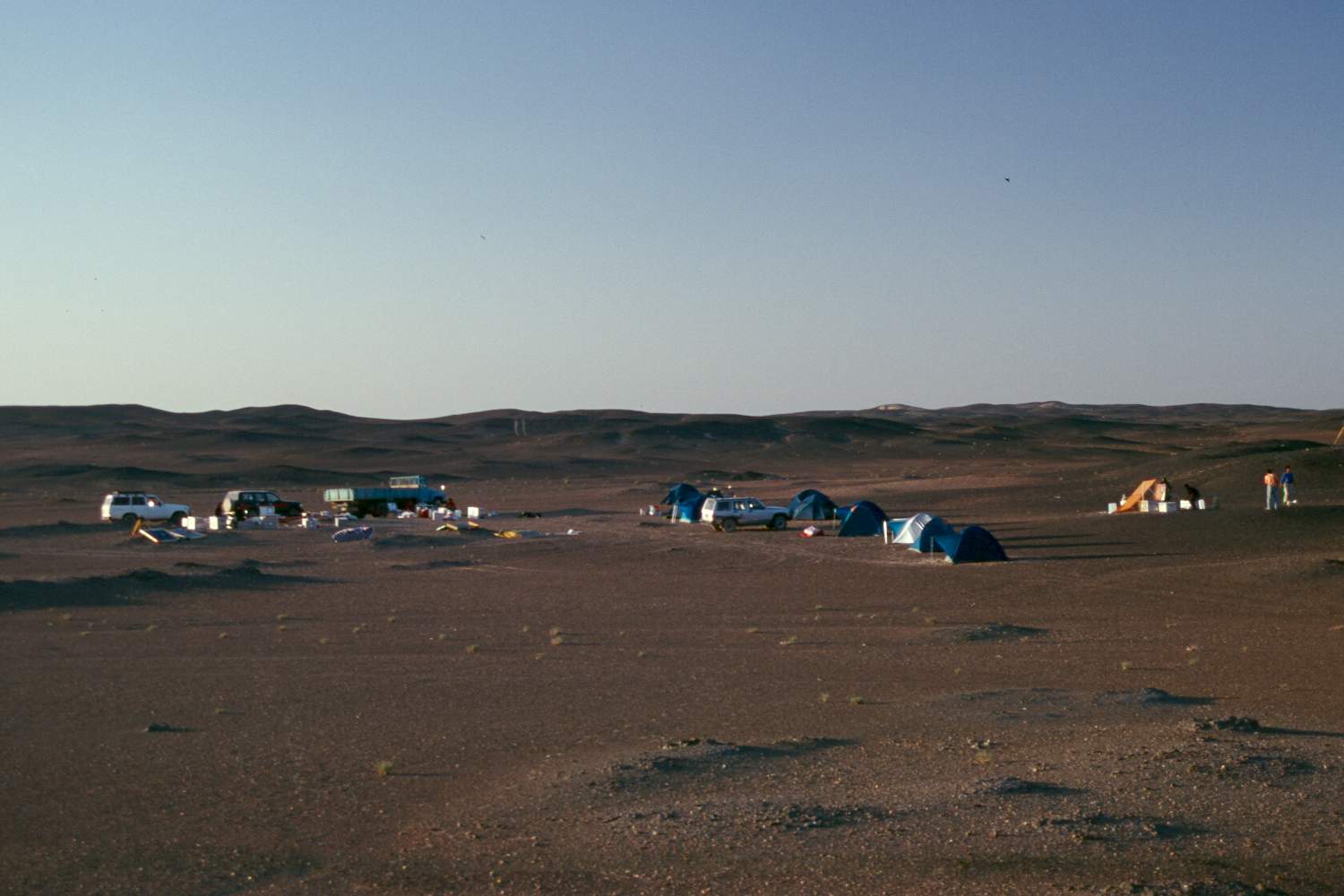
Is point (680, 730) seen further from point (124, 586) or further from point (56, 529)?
point (56, 529)

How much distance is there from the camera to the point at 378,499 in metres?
56.1

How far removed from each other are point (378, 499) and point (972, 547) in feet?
98.1

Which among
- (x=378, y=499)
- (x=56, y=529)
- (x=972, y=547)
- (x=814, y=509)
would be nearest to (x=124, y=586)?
(x=972, y=547)

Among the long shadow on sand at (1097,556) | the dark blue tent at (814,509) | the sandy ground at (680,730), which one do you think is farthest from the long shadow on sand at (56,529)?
the long shadow on sand at (1097,556)

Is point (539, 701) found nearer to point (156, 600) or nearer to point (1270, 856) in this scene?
point (1270, 856)

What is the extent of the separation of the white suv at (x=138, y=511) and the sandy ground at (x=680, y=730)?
1910 centimetres

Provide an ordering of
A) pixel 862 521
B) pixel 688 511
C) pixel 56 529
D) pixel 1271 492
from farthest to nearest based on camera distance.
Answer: pixel 688 511 < pixel 56 529 < pixel 862 521 < pixel 1271 492

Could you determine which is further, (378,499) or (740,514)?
(378,499)

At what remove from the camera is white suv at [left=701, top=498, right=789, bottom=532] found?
151 ft

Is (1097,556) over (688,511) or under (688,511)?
under

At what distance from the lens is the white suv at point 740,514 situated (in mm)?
46156

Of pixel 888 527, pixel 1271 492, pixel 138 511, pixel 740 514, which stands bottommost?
pixel 888 527

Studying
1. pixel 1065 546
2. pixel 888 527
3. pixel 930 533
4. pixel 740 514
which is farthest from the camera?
pixel 740 514

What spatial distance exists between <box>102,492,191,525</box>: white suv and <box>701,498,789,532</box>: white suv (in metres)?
20.4
